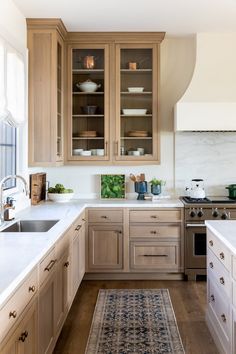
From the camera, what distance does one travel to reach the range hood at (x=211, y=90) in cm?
442

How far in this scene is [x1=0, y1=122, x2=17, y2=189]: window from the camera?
3699 mm

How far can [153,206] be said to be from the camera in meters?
4.40

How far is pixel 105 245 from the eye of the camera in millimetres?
4430

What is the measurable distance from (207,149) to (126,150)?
1010mm

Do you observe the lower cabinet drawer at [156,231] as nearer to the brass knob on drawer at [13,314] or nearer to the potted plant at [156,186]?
the potted plant at [156,186]

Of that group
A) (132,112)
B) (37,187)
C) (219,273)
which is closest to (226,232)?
(219,273)

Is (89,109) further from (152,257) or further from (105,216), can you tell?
(152,257)

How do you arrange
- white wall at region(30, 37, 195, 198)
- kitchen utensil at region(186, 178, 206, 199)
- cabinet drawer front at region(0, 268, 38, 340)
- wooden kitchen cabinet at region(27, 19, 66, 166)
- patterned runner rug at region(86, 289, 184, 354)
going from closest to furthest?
cabinet drawer front at region(0, 268, 38, 340) → patterned runner rug at region(86, 289, 184, 354) → wooden kitchen cabinet at region(27, 19, 66, 166) → kitchen utensil at region(186, 178, 206, 199) → white wall at region(30, 37, 195, 198)

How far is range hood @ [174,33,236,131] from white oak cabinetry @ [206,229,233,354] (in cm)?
169

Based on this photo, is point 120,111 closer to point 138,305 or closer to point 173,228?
point 173,228

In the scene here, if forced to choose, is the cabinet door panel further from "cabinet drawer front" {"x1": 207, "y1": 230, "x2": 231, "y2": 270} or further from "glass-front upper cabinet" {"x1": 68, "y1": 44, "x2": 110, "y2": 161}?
"cabinet drawer front" {"x1": 207, "y1": 230, "x2": 231, "y2": 270}

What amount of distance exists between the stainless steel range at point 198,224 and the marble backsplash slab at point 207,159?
1.87 feet

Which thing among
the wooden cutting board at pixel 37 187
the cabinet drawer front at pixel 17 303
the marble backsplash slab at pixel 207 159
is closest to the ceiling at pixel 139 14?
the marble backsplash slab at pixel 207 159

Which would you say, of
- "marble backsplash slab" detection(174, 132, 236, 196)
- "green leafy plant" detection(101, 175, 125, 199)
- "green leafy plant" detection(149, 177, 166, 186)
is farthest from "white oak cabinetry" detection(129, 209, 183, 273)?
"marble backsplash slab" detection(174, 132, 236, 196)
